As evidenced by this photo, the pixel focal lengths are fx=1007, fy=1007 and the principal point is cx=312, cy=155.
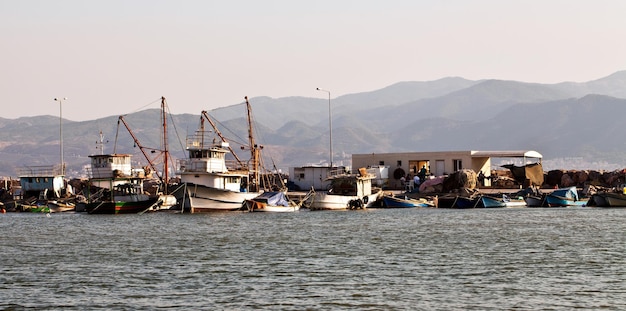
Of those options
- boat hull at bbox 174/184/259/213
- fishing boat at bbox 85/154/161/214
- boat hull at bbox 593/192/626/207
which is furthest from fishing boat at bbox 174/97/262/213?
boat hull at bbox 593/192/626/207

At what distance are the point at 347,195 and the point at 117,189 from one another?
22896 mm

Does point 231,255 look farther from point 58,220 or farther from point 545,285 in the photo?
point 58,220

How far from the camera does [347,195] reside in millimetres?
101375

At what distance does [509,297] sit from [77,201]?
272 feet

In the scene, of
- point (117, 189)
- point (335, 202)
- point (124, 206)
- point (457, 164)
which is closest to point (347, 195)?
point (335, 202)

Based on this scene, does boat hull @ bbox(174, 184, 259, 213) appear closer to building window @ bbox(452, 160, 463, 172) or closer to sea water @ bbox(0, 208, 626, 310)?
sea water @ bbox(0, 208, 626, 310)

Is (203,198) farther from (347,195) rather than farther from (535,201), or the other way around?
(535,201)

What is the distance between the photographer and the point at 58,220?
87750mm

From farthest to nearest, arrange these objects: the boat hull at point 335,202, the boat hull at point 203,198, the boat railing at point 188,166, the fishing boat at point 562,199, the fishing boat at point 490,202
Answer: the fishing boat at point 562,199 < the fishing boat at point 490,202 < the boat hull at point 335,202 < the boat railing at point 188,166 < the boat hull at point 203,198

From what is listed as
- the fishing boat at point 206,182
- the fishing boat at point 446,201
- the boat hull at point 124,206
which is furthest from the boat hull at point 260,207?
the fishing boat at point 446,201

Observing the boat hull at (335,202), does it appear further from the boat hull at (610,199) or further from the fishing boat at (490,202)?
the boat hull at (610,199)

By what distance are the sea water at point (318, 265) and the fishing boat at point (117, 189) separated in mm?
14579

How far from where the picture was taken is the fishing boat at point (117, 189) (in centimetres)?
9394

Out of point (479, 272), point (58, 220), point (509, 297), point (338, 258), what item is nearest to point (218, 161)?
point (58, 220)
